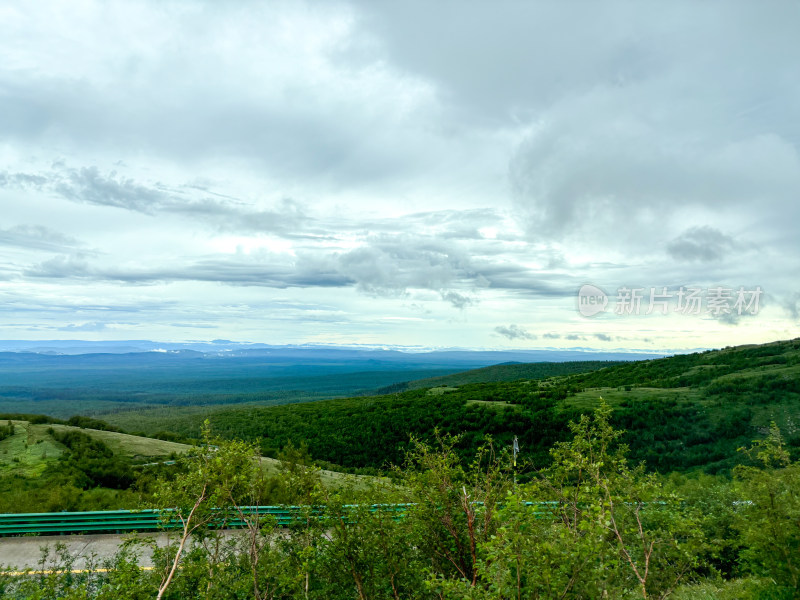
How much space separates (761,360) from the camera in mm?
63750

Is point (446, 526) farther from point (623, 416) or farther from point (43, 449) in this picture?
point (623, 416)

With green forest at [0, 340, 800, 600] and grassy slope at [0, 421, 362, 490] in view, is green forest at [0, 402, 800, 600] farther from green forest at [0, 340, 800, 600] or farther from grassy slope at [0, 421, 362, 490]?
grassy slope at [0, 421, 362, 490]

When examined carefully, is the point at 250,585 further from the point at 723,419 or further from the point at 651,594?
the point at 723,419

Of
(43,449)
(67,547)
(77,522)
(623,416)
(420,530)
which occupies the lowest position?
(623,416)

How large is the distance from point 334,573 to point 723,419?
51348 mm

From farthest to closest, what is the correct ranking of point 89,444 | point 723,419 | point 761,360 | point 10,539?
point 761,360
point 723,419
point 89,444
point 10,539

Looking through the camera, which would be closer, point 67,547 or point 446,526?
point 446,526

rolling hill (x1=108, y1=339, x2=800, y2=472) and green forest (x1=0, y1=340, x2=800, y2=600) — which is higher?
green forest (x1=0, y1=340, x2=800, y2=600)

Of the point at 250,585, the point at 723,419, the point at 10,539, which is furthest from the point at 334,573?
the point at 723,419

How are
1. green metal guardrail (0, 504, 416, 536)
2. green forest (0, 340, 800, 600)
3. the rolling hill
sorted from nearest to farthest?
green forest (0, 340, 800, 600) → green metal guardrail (0, 504, 416, 536) → the rolling hill

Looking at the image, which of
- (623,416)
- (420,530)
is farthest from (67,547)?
(623,416)

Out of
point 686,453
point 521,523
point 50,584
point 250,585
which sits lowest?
point 686,453

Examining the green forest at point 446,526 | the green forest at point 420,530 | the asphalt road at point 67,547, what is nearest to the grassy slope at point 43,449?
the green forest at point 446,526

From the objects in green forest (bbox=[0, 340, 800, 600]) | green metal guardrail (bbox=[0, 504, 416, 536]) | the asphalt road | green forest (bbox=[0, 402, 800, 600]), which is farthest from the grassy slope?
green forest (bbox=[0, 402, 800, 600])
